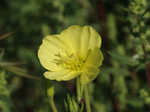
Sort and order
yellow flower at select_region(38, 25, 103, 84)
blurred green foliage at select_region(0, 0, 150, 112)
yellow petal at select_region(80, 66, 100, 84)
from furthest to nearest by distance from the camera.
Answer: blurred green foliage at select_region(0, 0, 150, 112), yellow flower at select_region(38, 25, 103, 84), yellow petal at select_region(80, 66, 100, 84)

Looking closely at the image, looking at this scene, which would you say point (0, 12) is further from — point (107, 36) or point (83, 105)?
point (83, 105)

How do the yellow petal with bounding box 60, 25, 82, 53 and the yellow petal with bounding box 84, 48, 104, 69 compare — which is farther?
the yellow petal with bounding box 60, 25, 82, 53

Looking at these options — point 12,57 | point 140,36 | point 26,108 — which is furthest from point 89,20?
point 140,36

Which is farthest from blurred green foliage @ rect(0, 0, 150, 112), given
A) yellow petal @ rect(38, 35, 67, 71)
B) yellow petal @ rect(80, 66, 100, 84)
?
yellow petal @ rect(80, 66, 100, 84)

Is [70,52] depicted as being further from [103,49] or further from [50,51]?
[103,49]

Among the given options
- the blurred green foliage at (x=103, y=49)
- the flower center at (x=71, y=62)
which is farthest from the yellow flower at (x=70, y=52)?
the blurred green foliage at (x=103, y=49)

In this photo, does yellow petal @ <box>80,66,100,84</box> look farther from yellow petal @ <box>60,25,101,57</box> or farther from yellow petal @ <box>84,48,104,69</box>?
yellow petal @ <box>60,25,101,57</box>
